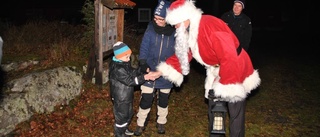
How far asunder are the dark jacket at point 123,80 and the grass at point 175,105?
112 cm

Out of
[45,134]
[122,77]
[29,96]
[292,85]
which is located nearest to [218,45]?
[122,77]

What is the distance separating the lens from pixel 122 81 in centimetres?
423

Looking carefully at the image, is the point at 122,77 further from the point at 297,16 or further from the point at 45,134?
the point at 297,16

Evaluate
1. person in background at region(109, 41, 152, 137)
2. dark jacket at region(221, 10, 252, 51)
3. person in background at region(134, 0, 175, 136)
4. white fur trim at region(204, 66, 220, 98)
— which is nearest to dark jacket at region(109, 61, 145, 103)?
person in background at region(109, 41, 152, 137)

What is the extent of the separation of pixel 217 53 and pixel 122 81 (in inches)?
61.7

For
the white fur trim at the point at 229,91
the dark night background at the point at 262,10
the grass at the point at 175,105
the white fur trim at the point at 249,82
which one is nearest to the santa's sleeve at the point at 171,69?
the white fur trim at the point at 229,91

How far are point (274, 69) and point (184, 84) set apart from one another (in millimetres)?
4494

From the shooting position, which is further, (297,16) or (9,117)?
(297,16)

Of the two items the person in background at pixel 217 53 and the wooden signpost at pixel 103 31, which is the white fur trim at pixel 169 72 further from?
the wooden signpost at pixel 103 31

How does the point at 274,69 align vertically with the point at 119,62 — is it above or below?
below

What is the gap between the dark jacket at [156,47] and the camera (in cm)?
447

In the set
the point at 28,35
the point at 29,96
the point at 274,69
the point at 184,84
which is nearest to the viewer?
the point at 29,96

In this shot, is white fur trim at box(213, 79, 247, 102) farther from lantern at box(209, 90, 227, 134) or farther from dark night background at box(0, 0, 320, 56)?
dark night background at box(0, 0, 320, 56)

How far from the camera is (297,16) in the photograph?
29359 millimetres
